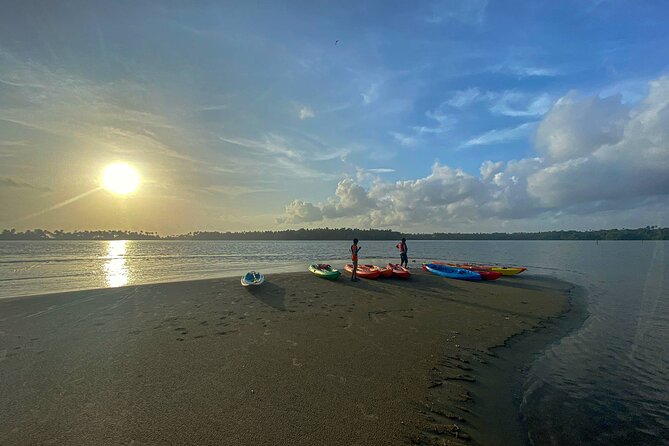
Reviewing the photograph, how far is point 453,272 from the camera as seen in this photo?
2291cm

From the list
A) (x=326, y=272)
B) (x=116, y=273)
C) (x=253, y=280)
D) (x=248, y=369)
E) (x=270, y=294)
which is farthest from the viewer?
(x=116, y=273)

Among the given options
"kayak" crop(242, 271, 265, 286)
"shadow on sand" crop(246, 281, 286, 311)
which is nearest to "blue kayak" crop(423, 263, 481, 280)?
"shadow on sand" crop(246, 281, 286, 311)

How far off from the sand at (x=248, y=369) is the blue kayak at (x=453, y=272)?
23.0 ft

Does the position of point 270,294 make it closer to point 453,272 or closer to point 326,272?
point 326,272

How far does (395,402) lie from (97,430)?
4.88 m

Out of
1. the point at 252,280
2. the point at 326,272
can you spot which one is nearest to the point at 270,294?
the point at 252,280

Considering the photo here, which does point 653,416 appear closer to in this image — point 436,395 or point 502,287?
point 436,395

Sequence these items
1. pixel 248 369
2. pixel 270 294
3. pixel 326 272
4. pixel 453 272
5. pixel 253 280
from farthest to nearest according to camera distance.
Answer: pixel 453 272
pixel 326 272
pixel 253 280
pixel 270 294
pixel 248 369

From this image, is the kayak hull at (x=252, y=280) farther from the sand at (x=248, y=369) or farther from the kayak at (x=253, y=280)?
the sand at (x=248, y=369)

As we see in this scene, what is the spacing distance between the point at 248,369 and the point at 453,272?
18.9m

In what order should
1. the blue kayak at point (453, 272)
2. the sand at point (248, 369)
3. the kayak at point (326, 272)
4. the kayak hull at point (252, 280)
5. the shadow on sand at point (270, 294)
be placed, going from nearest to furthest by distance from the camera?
the sand at point (248, 369) → the shadow on sand at point (270, 294) → the kayak hull at point (252, 280) → the kayak at point (326, 272) → the blue kayak at point (453, 272)

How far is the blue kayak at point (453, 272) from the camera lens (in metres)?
21.8

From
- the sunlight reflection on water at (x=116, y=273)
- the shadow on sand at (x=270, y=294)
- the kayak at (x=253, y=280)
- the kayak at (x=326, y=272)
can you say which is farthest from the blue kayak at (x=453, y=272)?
the sunlight reflection on water at (x=116, y=273)

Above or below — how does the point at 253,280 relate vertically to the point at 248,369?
above
